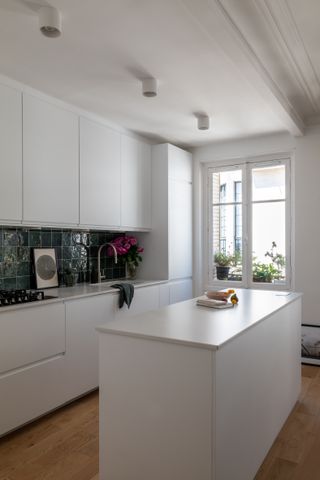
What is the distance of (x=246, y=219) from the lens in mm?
4781

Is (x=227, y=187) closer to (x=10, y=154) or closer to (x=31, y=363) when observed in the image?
(x=10, y=154)

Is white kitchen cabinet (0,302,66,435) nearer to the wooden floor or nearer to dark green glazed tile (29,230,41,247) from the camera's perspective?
the wooden floor

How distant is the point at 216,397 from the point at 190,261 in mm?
3397

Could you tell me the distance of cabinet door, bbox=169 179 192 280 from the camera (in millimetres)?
4578

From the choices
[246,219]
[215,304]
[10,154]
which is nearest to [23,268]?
[10,154]

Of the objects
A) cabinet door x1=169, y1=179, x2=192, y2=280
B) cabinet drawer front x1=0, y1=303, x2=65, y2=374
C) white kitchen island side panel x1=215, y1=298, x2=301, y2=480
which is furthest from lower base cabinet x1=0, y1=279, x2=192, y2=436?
white kitchen island side panel x1=215, y1=298, x2=301, y2=480

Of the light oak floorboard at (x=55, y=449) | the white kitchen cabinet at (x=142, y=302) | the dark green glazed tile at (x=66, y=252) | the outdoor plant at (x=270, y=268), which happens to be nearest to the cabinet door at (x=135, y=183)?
the dark green glazed tile at (x=66, y=252)

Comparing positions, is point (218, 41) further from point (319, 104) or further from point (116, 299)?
point (116, 299)

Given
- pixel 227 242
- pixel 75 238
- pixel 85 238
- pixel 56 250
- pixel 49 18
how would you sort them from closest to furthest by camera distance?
pixel 49 18 < pixel 56 250 < pixel 75 238 < pixel 85 238 < pixel 227 242

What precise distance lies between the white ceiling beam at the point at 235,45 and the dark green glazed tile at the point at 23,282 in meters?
2.35

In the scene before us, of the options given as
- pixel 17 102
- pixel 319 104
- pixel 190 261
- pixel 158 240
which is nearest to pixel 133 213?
pixel 158 240

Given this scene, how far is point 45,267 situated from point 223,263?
233 centimetres

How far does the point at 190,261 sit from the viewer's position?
4996mm

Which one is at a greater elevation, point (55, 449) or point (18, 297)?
point (18, 297)
